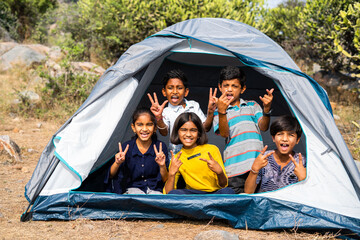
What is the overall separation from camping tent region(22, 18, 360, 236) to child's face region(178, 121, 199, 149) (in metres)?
0.47

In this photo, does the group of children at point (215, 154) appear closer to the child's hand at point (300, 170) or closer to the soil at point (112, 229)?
the child's hand at point (300, 170)

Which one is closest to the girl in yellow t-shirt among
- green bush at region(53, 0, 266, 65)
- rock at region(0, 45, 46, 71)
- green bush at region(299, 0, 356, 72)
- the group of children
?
the group of children

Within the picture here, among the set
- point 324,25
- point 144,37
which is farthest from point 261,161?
point 144,37

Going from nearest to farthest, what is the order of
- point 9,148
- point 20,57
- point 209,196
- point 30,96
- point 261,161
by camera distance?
1. point 261,161
2. point 209,196
3. point 9,148
4. point 30,96
5. point 20,57

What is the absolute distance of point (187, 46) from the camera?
11.6ft

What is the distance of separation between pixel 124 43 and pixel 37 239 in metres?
6.81

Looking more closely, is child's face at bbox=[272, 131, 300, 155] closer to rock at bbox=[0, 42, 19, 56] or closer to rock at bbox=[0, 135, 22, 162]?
rock at bbox=[0, 135, 22, 162]

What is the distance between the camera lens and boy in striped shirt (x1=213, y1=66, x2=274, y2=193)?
125 inches

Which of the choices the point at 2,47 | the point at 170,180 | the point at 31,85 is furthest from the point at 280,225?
the point at 2,47

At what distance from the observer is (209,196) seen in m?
2.88

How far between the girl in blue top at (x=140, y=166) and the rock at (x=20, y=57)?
678cm

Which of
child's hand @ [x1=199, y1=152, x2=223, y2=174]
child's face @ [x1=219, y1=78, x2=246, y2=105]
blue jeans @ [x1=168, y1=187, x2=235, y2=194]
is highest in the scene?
child's face @ [x1=219, y1=78, x2=246, y2=105]

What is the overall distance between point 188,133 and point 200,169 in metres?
0.32

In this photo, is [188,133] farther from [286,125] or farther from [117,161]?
[286,125]
